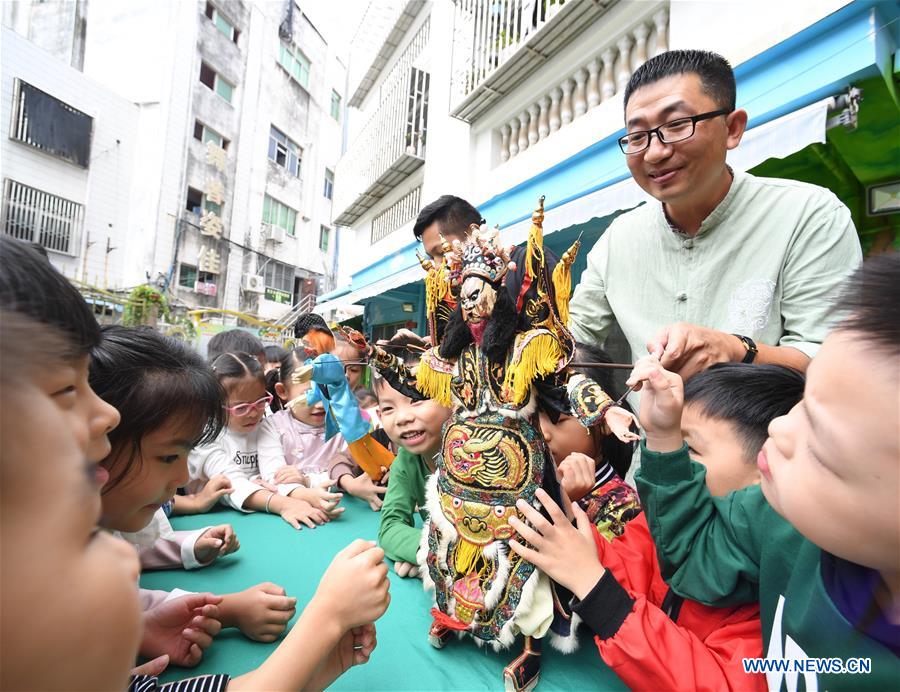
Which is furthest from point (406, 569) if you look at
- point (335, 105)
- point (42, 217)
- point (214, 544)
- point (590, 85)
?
point (335, 105)

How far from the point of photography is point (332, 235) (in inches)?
745

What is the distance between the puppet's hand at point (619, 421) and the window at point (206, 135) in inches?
578

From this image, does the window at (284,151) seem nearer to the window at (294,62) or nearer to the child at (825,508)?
the window at (294,62)

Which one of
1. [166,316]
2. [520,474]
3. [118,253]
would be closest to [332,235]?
[118,253]

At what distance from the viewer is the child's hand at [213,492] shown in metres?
1.78

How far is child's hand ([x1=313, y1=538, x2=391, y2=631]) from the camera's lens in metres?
0.70

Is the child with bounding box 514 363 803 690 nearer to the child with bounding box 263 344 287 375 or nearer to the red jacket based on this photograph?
the red jacket

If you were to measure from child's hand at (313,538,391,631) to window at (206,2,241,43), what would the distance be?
16422mm

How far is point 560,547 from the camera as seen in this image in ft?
2.97

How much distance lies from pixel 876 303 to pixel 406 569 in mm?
1241

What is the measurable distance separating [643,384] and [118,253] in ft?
44.6

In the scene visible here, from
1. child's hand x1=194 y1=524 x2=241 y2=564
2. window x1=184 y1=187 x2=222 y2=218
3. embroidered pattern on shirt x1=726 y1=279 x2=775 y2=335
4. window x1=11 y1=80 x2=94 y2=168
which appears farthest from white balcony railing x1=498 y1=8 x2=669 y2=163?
window x1=184 y1=187 x2=222 y2=218

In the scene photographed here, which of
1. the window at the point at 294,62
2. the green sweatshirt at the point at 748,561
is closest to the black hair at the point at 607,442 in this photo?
the green sweatshirt at the point at 748,561
